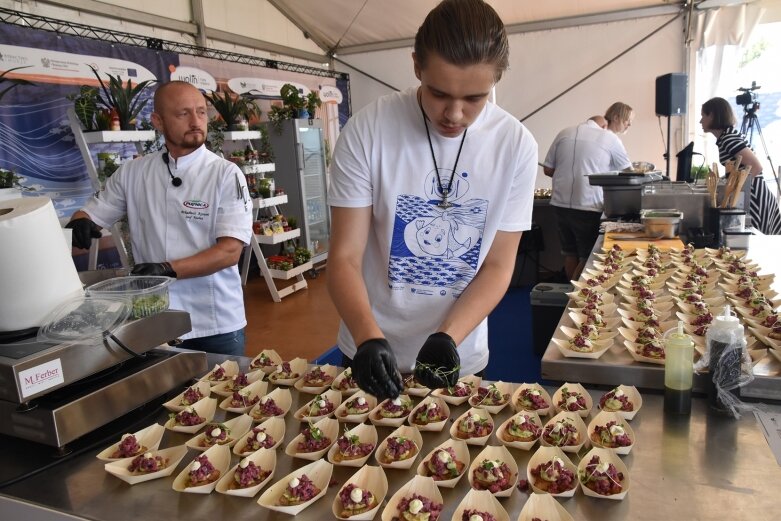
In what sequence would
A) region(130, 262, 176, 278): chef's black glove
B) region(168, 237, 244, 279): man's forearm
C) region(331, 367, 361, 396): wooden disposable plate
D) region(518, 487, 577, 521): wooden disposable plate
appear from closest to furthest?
1. region(518, 487, 577, 521): wooden disposable plate
2. region(331, 367, 361, 396): wooden disposable plate
3. region(130, 262, 176, 278): chef's black glove
4. region(168, 237, 244, 279): man's forearm

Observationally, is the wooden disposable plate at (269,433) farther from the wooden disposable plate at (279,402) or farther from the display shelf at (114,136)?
the display shelf at (114,136)

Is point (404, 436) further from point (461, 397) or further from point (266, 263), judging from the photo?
point (266, 263)

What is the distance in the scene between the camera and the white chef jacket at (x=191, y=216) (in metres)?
2.24

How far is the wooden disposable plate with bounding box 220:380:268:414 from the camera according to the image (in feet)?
5.05

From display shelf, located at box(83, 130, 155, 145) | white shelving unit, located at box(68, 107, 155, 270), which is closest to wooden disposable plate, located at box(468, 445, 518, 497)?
white shelving unit, located at box(68, 107, 155, 270)

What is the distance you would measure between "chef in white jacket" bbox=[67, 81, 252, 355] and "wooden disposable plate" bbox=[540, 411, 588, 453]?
4.43 ft

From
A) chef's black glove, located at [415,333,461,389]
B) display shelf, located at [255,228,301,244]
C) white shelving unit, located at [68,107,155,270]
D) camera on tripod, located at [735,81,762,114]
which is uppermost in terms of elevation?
camera on tripod, located at [735,81,762,114]

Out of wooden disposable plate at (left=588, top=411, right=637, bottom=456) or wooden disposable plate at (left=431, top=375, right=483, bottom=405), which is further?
wooden disposable plate at (left=431, top=375, right=483, bottom=405)

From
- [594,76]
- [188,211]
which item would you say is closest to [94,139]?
[188,211]

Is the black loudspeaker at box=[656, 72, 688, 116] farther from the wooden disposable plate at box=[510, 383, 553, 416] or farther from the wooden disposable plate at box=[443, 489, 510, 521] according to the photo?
the wooden disposable plate at box=[443, 489, 510, 521]

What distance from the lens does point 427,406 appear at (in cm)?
145

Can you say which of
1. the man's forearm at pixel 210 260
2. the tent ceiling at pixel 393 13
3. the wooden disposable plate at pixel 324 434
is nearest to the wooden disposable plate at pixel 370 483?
the wooden disposable plate at pixel 324 434

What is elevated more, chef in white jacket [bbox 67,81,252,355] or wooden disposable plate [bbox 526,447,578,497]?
chef in white jacket [bbox 67,81,252,355]

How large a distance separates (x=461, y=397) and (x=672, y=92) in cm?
530
